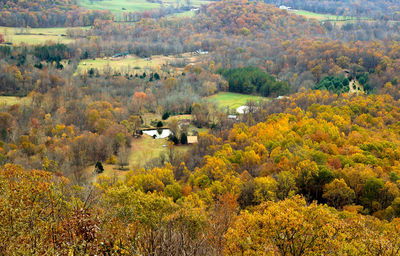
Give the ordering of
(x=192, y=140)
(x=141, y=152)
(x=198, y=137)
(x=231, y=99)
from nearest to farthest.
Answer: (x=198, y=137)
(x=141, y=152)
(x=192, y=140)
(x=231, y=99)

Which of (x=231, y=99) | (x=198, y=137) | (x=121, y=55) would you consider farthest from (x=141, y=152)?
(x=121, y=55)

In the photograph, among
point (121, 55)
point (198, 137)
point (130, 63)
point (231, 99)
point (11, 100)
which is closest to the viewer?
point (198, 137)

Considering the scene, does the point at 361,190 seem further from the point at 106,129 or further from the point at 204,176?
the point at 106,129

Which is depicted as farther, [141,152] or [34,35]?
[34,35]

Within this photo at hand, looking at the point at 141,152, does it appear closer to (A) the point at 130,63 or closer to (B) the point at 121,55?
(A) the point at 130,63

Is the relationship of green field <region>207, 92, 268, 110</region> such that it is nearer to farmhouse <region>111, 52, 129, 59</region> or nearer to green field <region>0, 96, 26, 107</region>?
green field <region>0, 96, 26, 107</region>

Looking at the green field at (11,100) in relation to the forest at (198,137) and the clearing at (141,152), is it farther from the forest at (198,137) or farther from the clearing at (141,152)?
the clearing at (141,152)

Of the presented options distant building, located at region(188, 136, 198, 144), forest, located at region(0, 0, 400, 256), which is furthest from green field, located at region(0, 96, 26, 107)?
distant building, located at region(188, 136, 198, 144)

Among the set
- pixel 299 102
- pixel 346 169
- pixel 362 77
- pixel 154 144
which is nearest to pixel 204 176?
pixel 346 169
